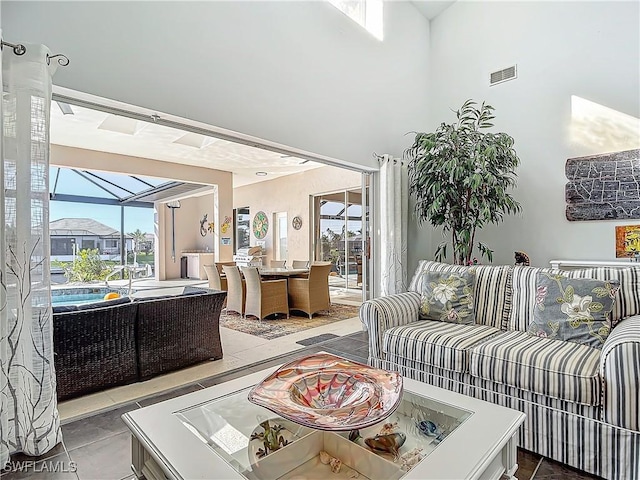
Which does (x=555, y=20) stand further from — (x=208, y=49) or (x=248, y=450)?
(x=248, y=450)

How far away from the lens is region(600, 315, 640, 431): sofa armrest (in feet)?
5.29

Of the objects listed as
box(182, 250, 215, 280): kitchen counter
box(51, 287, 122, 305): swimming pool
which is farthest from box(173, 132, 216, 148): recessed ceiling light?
box(182, 250, 215, 280): kitchen counter

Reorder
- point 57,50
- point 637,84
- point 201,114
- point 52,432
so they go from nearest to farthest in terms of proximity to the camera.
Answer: point 52,432 → point 57,50 → point 201,114 → point 637,84

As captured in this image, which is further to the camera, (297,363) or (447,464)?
(297,363)

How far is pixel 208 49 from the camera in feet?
9.95

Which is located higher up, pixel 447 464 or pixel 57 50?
pixel 57 50

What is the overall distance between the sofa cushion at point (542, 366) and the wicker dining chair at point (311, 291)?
133 inches

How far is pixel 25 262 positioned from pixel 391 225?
366 cm

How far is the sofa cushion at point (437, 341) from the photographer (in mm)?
2242

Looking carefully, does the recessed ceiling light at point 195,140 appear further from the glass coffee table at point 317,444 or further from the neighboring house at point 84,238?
the glass coffee table at point 317,444

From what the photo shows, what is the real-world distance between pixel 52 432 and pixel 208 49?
2862mm

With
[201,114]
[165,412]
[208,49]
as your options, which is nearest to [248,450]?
[165,412]

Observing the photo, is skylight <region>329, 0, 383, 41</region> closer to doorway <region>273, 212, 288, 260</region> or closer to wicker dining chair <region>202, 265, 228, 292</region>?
wicker dining chair <region>202, 265, 228, 292</region>

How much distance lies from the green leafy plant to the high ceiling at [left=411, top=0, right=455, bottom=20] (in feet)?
6.48
